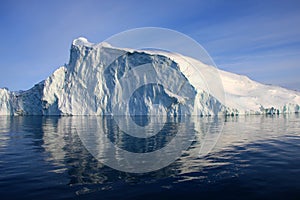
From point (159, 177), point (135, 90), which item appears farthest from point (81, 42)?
point (159, 177)

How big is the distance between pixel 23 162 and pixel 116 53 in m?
55.5

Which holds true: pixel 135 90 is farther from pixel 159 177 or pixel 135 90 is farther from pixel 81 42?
pixel 159 177

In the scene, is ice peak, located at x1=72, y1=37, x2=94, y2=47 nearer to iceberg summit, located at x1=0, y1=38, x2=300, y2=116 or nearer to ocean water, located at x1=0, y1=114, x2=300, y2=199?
iceberg summit, located at x1=0, y1=38, x2=300, y2=116

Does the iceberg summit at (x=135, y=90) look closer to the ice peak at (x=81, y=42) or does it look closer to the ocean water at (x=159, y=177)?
the ice peak at (x=81, y=42)

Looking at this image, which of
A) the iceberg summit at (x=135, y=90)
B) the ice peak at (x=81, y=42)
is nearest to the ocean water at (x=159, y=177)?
the iceberg summit at (x=135, y=90)

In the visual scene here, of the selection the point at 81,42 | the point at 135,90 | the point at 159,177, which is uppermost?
the point at 81,42

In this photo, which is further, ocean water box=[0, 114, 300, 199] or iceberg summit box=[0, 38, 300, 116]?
iceberg summit box=[0, 38, 300, 116]

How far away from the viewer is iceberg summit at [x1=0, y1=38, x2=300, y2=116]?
2402 inches

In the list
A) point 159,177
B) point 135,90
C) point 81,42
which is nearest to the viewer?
point 159,177

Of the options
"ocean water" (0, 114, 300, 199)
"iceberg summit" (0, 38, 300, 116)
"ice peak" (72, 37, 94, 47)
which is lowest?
"ocean water" (0, 114, 300, 199)

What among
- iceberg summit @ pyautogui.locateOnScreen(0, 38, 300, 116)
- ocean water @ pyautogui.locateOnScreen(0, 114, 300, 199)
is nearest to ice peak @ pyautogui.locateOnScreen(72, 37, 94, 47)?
iceberg summit @ pyautogui.locateOnScreen(0, 38, 300, 116)

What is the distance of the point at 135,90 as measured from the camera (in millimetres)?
64062

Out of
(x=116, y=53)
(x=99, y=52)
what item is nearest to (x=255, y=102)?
(x=116, y=53)

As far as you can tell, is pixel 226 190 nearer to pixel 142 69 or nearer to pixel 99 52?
pixel 142 69
